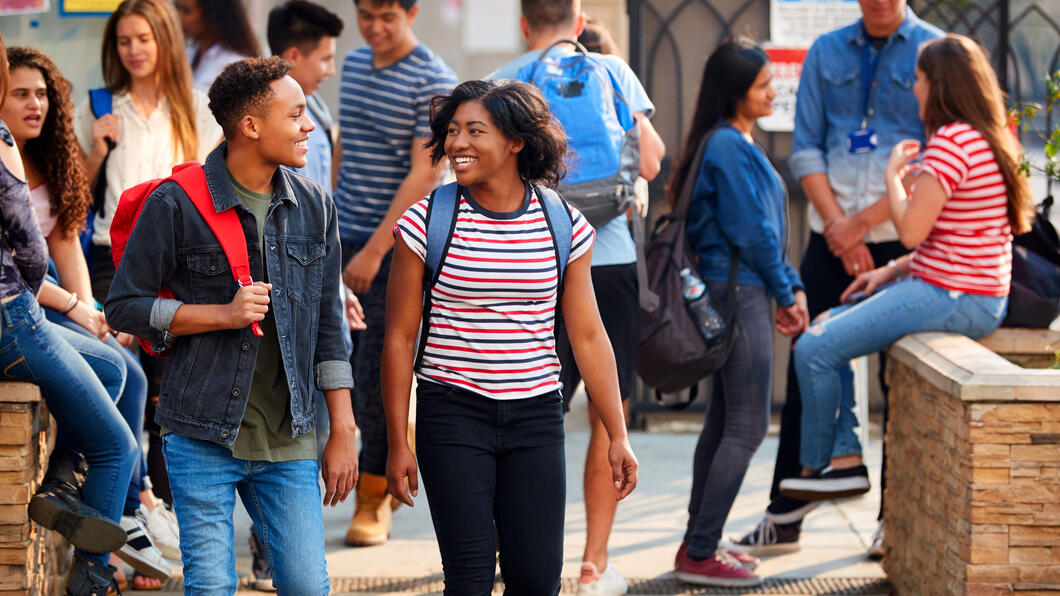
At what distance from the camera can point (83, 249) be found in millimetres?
5160

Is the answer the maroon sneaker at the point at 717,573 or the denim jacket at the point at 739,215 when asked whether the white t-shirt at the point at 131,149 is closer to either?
the denim jacket at the point at 739,215

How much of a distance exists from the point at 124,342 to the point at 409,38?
1.72 m

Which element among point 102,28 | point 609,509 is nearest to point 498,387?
point 609,509

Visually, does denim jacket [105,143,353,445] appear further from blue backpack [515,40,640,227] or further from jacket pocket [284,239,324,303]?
blue backpack [515,40,640,227]

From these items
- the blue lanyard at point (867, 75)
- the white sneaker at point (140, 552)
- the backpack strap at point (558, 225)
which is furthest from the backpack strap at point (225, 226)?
the blue lanyard at point (867, 75)

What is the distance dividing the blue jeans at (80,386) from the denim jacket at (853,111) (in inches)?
119

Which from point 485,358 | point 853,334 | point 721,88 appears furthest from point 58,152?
point 853,334

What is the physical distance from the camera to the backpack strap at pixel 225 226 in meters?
3.36

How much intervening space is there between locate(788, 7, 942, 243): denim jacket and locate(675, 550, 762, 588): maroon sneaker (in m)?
1.57


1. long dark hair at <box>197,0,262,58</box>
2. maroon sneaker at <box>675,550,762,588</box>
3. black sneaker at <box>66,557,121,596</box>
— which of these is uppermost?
long dark hair at <box>197,0,262,58</box>

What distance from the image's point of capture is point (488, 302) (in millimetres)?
3514

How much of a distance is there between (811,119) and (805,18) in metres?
1.86

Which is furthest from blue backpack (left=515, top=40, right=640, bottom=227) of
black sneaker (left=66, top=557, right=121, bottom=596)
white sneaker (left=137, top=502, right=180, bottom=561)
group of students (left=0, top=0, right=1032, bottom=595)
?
white sneaker (left=137, top=502, right=180, bottom=561)

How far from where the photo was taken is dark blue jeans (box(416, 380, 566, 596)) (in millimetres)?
3482
